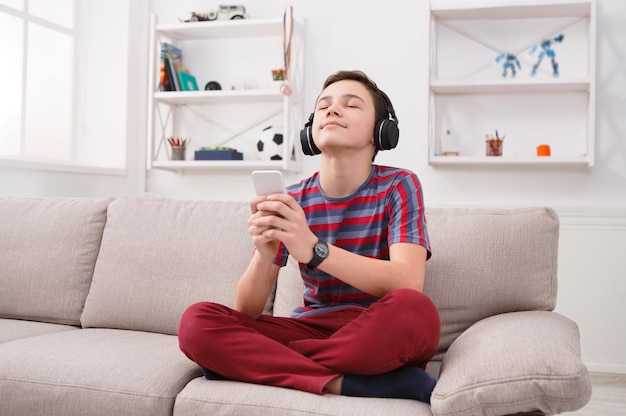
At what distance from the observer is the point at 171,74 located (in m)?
3.60

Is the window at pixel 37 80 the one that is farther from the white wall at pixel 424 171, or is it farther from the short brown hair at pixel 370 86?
the short brown hair at pixel 370 86

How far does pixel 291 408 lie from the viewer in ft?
4.20

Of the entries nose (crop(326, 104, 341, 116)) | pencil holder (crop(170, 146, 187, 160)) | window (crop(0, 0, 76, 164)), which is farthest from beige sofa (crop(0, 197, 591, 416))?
pencil holder (crop(170, 146, 187, 160))

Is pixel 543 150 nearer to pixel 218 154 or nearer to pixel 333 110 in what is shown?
pixel 218 154

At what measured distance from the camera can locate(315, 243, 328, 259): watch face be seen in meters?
1.45

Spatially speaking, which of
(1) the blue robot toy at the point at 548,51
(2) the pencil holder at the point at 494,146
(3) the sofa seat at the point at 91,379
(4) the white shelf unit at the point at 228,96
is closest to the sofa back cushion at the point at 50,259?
(3) the sofa seat at the point at 91,379

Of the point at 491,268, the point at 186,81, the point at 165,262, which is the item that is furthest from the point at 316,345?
the point at 186,81

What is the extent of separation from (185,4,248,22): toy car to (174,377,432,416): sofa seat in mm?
2512

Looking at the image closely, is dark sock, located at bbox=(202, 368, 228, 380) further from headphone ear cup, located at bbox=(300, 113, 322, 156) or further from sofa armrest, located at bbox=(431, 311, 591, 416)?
headphone ear cup, located at bbox=(300, 113, 322, 156)

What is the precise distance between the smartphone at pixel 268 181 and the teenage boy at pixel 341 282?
0.02 metres

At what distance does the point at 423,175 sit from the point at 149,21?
1793 millimetres

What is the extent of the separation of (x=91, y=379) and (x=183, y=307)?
447mm

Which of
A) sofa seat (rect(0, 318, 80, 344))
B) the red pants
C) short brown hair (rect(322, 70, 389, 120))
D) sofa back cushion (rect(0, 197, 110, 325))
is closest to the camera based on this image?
the red pants

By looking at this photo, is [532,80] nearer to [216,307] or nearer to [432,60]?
[432,60]
